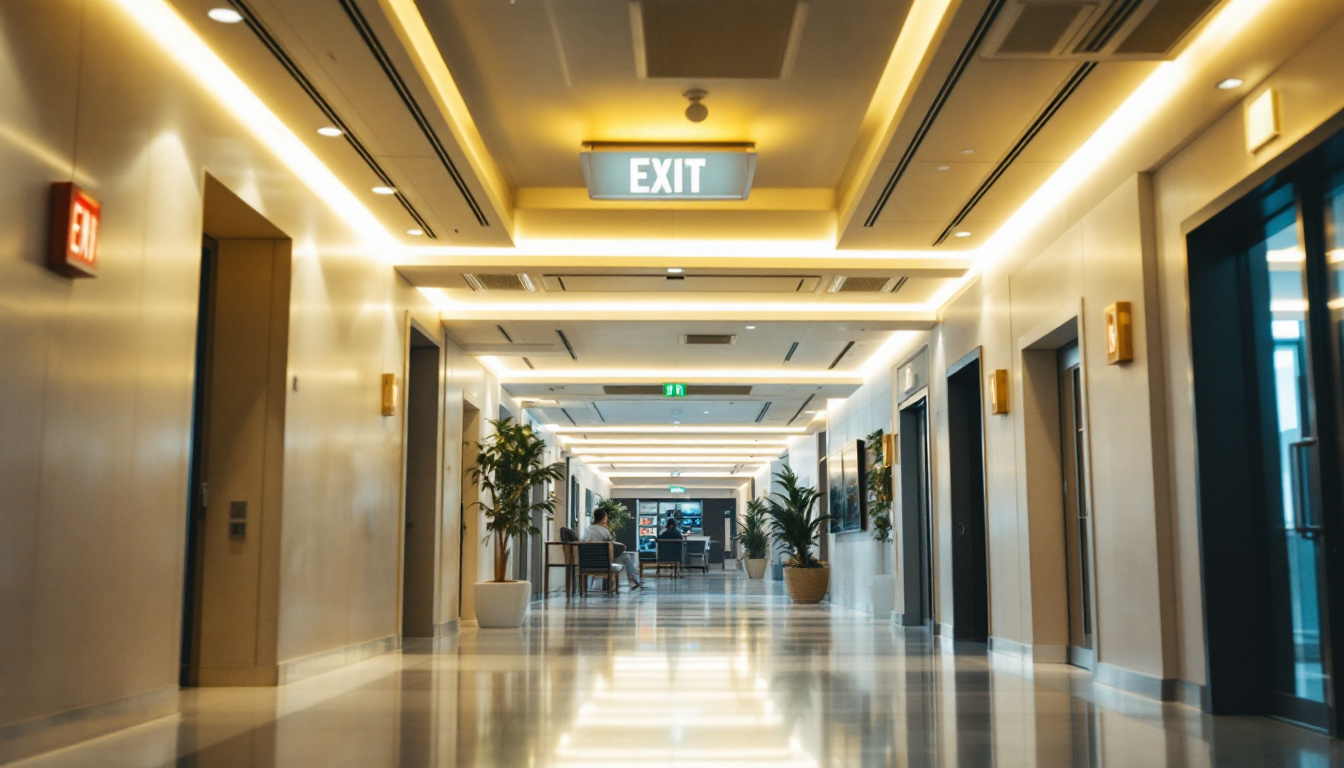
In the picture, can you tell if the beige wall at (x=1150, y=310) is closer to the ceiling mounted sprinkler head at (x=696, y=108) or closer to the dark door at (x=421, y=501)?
the ceiling mounted sprinkler head at (x=696, y=108)

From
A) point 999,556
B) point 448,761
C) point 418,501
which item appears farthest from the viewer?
point 418,501

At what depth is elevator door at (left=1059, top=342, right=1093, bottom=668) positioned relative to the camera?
6660 millimetres

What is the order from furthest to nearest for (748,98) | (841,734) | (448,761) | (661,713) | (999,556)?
(999,556), (748,98), (661,713), (841,734), (448,761)

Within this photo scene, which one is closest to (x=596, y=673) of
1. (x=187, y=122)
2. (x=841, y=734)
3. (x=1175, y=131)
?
(x=841, y=734)

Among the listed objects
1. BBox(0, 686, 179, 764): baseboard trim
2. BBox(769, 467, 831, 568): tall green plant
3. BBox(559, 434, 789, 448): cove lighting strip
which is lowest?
BBox(0, 686, 179, 764): baseboard trim

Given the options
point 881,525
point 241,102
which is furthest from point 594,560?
point 241,102

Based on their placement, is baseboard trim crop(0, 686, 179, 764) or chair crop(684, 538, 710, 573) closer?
baseboard trim crop(0, 686, 179, 764)

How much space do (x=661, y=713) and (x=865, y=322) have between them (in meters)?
5.54

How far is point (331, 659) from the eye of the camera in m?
6.46

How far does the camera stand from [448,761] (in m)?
3.42

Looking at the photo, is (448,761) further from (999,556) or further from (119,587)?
(999,556)

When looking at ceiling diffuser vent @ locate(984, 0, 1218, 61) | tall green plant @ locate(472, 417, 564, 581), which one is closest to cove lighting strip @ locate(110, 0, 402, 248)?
ceiling diffuser vent @ locate(984, 0, 1218, 61)

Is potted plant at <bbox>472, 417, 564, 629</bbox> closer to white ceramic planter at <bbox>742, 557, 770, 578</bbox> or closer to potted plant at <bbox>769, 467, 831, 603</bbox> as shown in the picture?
potted plant at <bbox>769, 467, 831, 603</bbox>

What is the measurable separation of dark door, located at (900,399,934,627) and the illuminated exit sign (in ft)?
15.3
